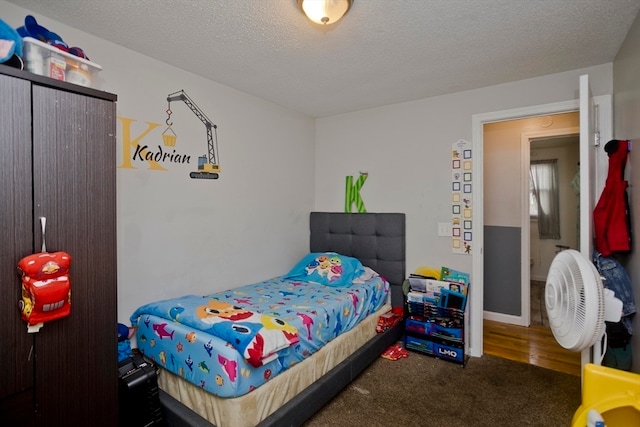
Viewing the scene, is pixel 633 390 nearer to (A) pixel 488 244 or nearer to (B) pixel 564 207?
(A) pixel 488 244

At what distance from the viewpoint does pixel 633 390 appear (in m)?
1.26

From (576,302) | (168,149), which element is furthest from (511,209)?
(168,149)

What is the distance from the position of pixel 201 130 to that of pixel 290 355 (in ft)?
6.34

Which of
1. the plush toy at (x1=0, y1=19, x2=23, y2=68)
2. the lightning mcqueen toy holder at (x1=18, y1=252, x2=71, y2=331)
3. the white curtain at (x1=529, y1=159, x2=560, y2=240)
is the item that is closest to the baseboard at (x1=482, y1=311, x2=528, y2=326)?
the white curtain at (x1=529, y1=159, x2=560, y2=240)

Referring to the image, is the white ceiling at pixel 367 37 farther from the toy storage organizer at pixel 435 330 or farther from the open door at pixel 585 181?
the toy storage organizer at pixel 435 330

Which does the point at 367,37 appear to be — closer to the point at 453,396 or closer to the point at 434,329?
the point at 434,329

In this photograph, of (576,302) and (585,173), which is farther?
(585,173)

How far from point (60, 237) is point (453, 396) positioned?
261cm

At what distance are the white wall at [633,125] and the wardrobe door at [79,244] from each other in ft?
9.59

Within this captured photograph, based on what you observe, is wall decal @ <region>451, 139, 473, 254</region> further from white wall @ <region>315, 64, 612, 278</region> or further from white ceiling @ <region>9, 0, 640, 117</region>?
white ceiling @ <region>9, 0, 640, 117</region>

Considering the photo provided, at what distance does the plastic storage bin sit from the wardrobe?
11 cm

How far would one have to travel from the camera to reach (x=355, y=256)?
3570 millimetres

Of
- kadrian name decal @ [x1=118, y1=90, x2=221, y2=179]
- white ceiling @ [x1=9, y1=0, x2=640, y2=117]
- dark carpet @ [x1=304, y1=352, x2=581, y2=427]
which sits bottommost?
dark carpet @ [x1=304, y1=352, x2=581, y2=427]

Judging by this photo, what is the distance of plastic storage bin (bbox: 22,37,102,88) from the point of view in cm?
135
